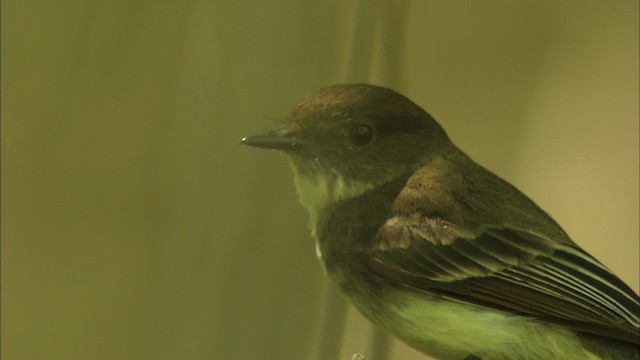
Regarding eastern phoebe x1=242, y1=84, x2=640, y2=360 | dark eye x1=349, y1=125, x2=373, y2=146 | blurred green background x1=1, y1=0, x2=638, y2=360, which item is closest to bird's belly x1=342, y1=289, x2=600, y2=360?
eastern phoebe x1=242, y1=84, x2=640, y2=360

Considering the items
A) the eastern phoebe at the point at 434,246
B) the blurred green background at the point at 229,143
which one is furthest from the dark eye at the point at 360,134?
the blurred green background at the point at 229,143

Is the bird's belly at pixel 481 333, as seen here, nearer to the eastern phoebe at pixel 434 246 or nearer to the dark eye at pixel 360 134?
the eastern phoebe at pixel 434 246

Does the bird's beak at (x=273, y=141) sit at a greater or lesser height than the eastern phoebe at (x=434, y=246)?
greater

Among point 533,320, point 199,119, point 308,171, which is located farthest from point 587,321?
point 199,119

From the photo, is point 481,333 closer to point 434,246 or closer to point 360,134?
point 434,246

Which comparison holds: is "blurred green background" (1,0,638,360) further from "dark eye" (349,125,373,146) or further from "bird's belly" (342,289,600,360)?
"bird's belly" (342,289,600,360)

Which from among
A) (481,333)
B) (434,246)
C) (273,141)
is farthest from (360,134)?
(481,333)
